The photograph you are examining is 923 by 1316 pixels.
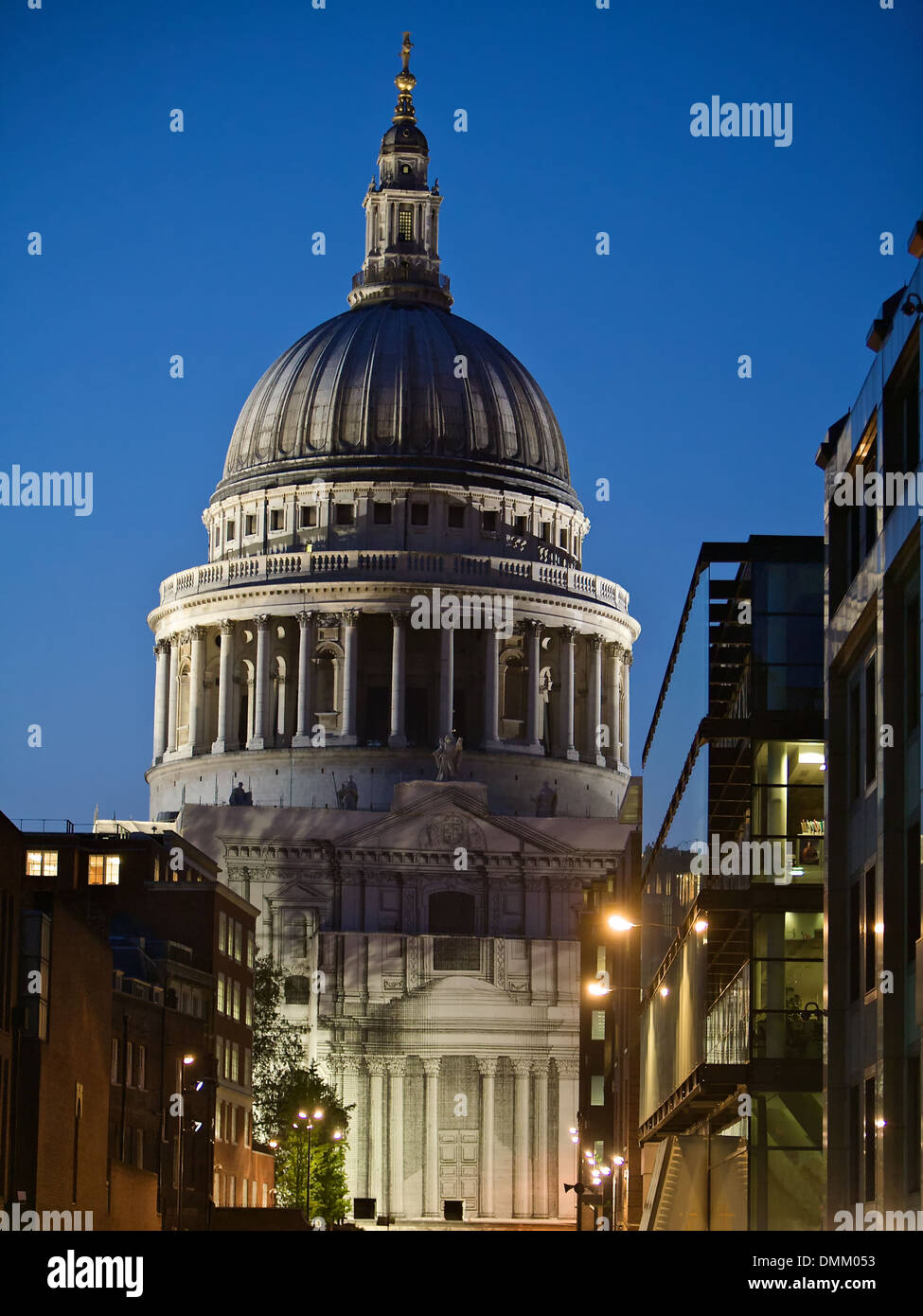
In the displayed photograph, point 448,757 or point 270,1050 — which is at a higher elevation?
point 448,757

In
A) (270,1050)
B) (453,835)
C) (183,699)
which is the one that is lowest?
(270,1050)

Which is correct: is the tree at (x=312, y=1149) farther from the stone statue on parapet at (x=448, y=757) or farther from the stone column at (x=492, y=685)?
the stone column at (x=492, y=685)

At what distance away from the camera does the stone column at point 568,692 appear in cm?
16900

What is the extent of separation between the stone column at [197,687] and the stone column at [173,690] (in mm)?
2220

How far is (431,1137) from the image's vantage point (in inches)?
5384

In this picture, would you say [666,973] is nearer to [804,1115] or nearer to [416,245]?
[804,1115]

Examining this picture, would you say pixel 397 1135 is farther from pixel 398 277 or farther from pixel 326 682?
pixel 398 277

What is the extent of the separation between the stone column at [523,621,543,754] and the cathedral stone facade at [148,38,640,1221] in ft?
0.59

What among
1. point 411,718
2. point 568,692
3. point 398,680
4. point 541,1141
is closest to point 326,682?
point 411,718

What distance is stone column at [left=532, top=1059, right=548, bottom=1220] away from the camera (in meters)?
135

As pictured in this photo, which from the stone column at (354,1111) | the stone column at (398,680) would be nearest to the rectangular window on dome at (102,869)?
the stone column at (354,1111)

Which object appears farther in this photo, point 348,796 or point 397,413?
point 397,413

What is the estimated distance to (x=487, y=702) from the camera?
166875 mm

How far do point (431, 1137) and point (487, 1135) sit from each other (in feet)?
8.85
